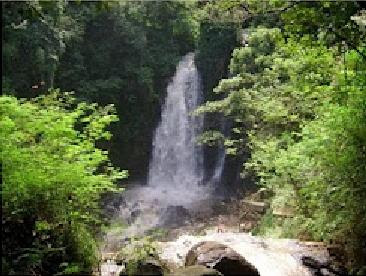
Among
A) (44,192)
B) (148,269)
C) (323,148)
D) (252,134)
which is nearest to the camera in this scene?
(44,192)

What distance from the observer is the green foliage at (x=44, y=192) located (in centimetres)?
430

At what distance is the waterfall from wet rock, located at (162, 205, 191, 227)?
2.36 meters

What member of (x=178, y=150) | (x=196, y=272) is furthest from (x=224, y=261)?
(x=178, y=150)

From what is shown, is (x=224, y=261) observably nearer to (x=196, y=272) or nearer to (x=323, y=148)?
(x=196, y=272)

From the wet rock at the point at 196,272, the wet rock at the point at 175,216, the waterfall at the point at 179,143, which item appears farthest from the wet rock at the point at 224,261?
the waterfall at the point at 179,143

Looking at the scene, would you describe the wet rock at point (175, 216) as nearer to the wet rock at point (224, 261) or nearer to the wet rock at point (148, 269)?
the wet rock at point (224, 261)

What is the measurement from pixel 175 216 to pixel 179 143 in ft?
14.1

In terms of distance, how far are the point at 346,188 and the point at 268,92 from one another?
576cm

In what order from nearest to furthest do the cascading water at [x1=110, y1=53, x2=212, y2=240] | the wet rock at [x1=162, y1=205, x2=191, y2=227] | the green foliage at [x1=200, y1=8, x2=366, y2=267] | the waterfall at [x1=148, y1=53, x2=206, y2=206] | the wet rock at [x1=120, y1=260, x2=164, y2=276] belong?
the wet rock at [x1=120, y1=260, x2=164, y2=276]
the green foliage at [x1=200, y1=8, x2=366, y2=267]
the wet rock at [x1=162, y1=205, x2=191, y2=227]
the cascading water at [x1=110, y1=53, x2=212, y2=240]
the waterfall at [x1=148, y1=53, x2=206, y2=206]

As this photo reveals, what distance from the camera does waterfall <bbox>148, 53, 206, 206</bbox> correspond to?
1820cm

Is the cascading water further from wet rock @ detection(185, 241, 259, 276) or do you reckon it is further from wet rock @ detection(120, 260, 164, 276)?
wet rock @ detection(120, 260, 164, 276)

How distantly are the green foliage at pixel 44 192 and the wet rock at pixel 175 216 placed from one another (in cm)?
926

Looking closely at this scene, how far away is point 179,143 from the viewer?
18.4 m

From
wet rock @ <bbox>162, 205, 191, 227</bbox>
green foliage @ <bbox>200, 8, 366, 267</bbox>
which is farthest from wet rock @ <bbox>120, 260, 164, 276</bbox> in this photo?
wet rock @ <bbox>162, 205, 191, 227</bbox>
